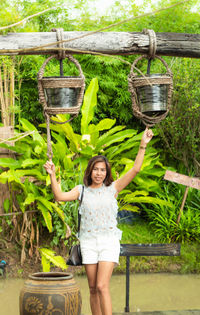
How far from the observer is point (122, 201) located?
23.9 ft

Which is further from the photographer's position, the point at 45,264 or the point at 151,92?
the point at 45,264

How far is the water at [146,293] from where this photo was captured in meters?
5.33

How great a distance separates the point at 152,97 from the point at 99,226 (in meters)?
0.88

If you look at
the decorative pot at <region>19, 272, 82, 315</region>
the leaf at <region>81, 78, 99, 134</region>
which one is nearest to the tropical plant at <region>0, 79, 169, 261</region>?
the leaf at <region>81, 78, 99, 134</region>

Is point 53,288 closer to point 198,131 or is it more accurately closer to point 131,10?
point 198,131

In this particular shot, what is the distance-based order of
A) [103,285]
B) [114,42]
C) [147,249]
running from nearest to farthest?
[103,285] → [114,42] → [147,249]

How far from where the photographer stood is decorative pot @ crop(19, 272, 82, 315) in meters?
2.93

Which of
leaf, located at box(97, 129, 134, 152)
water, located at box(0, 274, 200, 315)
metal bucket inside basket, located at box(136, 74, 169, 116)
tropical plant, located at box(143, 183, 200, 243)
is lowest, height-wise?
water, located at box(0, 274, 200, 315)

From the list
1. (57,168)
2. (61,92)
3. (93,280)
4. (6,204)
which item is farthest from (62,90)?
(6,204)

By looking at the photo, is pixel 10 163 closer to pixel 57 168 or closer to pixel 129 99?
pixel 57 168

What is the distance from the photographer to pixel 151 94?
297 cm

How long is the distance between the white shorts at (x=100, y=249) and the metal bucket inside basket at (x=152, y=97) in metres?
0.85

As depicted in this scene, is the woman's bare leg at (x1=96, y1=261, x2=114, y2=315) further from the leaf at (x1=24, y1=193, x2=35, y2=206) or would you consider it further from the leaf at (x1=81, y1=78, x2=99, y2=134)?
the leaf at (x1=81, y1=78, x2=99, y2=134)

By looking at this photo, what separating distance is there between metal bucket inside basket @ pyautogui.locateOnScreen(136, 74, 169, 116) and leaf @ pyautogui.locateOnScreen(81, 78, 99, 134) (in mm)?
3721
